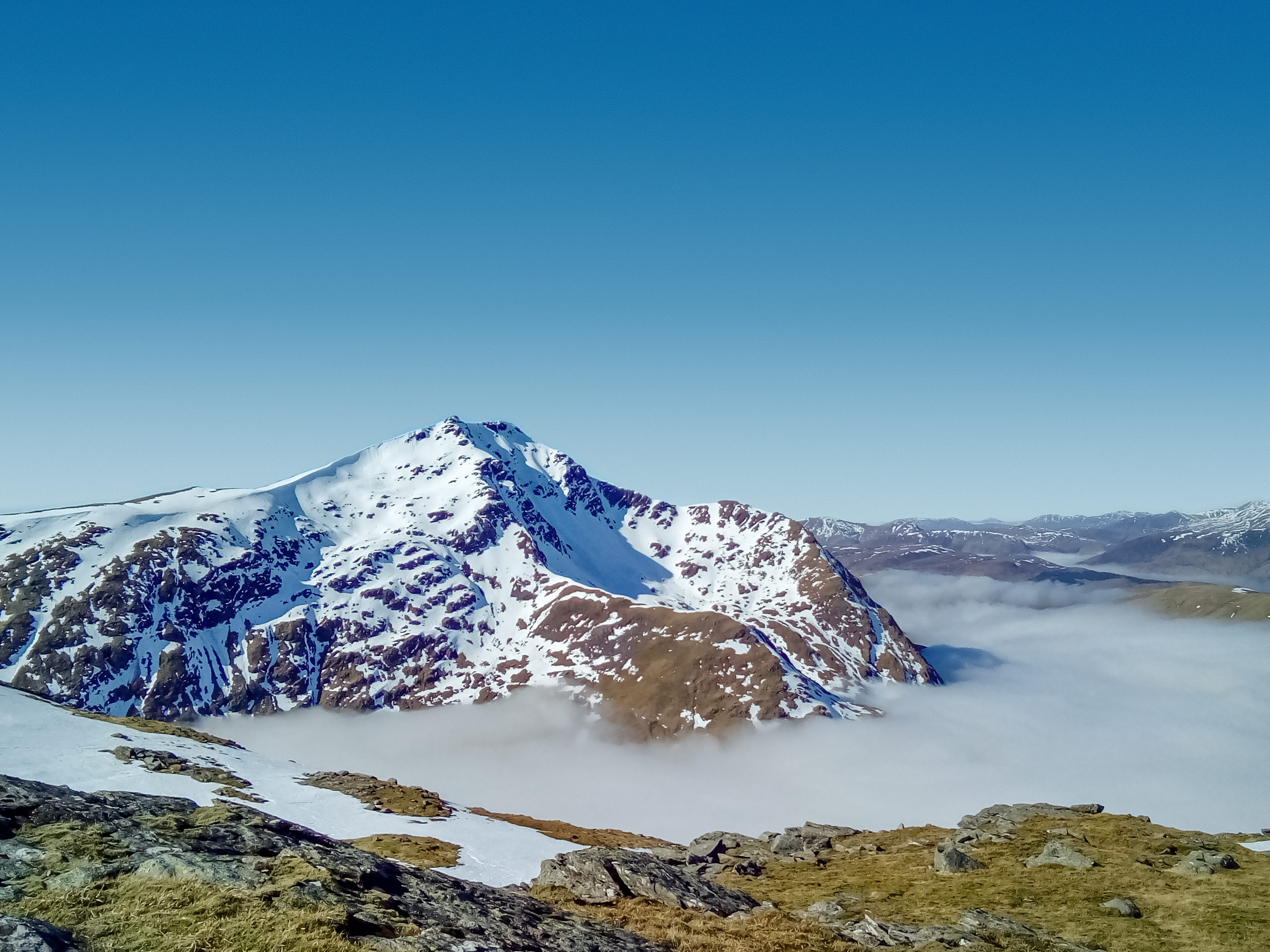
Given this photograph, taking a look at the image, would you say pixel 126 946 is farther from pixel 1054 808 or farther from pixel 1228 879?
pixel 1054 808

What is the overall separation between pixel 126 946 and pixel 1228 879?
6340 centimetres

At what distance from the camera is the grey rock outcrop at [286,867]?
20.2 m

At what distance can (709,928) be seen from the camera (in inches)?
1255

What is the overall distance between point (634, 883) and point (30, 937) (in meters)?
33.4

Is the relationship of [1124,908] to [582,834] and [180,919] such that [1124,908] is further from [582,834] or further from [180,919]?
[582,834]

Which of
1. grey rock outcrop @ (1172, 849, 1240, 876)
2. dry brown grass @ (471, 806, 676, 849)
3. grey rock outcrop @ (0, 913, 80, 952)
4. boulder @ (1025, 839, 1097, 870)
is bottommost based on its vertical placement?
dry brown grass @ (471, 806, 676, 849)

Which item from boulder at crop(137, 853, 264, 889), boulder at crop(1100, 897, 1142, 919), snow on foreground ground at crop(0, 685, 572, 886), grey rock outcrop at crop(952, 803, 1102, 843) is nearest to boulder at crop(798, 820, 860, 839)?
grey rock outcrop at crop(952, 803, 1102, 843)

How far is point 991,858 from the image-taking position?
59094 millimetres

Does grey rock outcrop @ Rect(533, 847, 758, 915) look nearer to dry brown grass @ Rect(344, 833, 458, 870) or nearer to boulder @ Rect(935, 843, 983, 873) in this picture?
dry brown grass @ Rect(344, 833, 458, 870)

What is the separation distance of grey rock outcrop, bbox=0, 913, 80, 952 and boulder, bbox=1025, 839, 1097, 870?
2492 inches

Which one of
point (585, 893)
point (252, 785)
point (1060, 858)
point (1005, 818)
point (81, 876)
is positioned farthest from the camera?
point (252, 785)

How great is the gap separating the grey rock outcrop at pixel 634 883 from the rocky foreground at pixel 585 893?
6.9 inches

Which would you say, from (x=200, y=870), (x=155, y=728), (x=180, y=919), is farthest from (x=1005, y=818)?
(x=155, y=728)

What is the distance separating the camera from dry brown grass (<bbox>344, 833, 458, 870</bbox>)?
206ft
